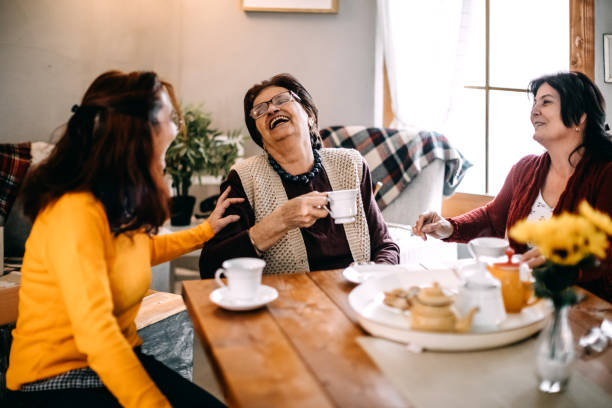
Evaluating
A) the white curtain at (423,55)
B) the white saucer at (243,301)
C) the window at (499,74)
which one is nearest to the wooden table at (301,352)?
the white saucer at (243,301)

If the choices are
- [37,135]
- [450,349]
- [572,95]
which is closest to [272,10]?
[37,135]

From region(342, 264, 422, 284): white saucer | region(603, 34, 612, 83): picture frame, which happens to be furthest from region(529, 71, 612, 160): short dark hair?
region(603, 34, 612, 83): picture frame

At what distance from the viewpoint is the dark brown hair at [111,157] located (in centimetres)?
115

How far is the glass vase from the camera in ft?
2.87

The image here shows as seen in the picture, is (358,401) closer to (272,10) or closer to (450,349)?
(450,349)

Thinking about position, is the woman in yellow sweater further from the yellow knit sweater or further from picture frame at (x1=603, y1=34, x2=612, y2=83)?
picture frame at (x1=603, y1=34, x2=612, y2=83)

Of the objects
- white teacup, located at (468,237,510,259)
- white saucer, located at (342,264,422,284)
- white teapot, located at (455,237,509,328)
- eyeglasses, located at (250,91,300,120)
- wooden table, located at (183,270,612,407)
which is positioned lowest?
wooden table, located at (183,270,612,407)

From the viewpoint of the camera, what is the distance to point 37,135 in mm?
3398

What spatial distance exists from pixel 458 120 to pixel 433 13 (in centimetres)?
Result: 66

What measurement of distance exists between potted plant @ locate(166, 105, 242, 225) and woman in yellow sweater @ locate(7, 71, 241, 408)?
6.33 ft

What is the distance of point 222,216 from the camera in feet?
5.79

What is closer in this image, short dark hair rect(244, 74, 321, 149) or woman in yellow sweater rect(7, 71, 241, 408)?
woman in yellow sweater rect(7, 71, 241, 408)

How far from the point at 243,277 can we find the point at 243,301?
6 centimetres

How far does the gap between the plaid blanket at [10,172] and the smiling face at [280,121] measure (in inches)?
57.3
